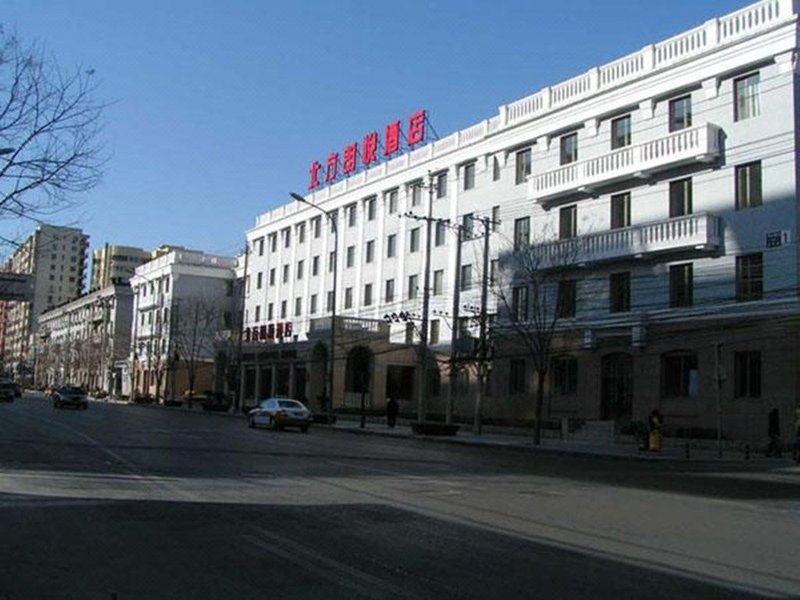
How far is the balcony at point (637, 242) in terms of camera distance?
3650 cm

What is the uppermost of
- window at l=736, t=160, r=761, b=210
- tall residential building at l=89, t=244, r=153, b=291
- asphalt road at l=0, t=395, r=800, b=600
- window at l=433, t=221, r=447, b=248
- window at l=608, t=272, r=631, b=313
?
tall residential building at l=89, t=244, r=153, b=291

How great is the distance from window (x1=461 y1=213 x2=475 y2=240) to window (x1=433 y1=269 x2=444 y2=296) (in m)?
4.06

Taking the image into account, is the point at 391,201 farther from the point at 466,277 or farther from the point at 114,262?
the point at 114,262

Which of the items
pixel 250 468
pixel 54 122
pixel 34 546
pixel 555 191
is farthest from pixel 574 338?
pixel 34 546

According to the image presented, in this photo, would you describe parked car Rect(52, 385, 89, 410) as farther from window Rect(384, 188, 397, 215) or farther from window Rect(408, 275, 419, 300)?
window Rect(384, 188, 397, 215)

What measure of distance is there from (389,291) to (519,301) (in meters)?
15.2

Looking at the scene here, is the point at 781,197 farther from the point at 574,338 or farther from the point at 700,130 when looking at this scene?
the point at 574,338

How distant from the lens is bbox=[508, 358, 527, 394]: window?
47.9m

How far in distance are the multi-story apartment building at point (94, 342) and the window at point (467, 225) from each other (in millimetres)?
75431

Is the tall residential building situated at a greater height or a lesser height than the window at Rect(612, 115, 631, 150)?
greater

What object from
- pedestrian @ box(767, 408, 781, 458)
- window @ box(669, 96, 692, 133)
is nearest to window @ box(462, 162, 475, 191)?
window @ box(669, 96, 692, 133)

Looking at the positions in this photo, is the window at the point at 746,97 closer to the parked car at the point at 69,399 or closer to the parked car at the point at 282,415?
the parked car at the point at 282,415

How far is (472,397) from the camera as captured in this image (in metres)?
52.5

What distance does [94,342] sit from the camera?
12231cm
